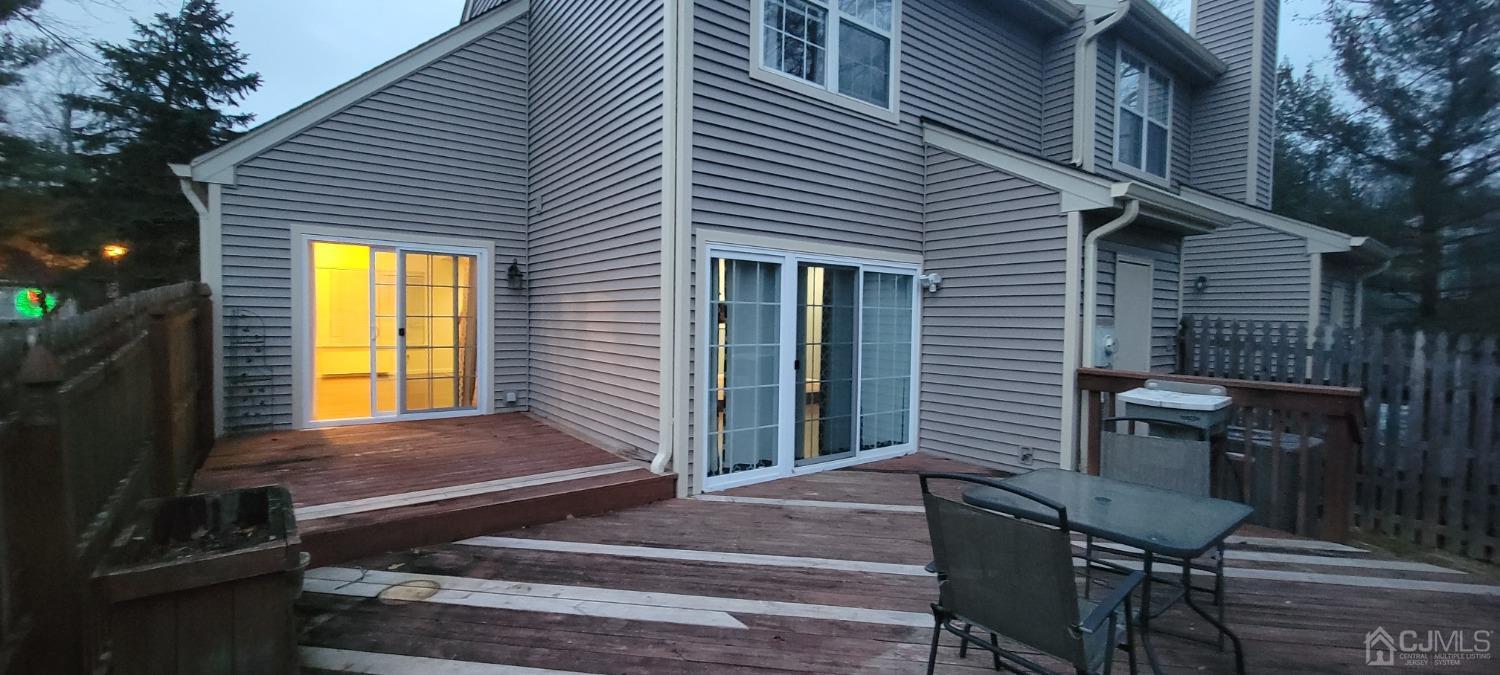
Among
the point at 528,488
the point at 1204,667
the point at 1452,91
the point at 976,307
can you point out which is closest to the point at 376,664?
the point at 528,488

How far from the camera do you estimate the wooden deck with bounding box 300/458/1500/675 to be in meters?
2.41

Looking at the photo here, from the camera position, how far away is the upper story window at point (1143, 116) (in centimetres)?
737

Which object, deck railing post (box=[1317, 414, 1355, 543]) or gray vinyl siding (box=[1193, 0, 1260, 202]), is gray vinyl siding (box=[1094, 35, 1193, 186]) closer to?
gray vinyl siding (box=[1193, 0, 1260, 202])

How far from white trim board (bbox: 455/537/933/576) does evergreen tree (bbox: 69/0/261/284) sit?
10827 mm

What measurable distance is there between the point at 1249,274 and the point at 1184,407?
6762 mm

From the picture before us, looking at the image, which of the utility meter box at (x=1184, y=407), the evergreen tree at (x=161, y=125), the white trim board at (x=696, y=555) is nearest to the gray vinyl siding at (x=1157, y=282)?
the utility meter box at (x=1184, y=407)

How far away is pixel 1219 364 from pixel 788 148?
4.86 meters

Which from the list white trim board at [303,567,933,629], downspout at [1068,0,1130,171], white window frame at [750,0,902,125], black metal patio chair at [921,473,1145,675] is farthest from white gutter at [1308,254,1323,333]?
black metal patio chair at [921,473,1145,675]

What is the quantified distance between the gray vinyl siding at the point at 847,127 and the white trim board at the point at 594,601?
1674 mm

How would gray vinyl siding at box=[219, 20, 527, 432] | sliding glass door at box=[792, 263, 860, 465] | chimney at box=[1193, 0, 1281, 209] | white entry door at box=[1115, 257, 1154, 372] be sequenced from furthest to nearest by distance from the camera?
chimney at box=[1193, 0, 1281, 209]
gray vinyl siding at box=[219, 20, 527, 432]
white entry door at box=[1115, 257, 1154, 372]
sliding glass door at box=[792, 263, 860, 465]

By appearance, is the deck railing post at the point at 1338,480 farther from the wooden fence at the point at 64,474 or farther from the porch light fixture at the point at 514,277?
the porch light fixture at the point at 514,277

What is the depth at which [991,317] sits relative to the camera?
552 cm

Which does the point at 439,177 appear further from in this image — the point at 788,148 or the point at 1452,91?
the point at 1452,91

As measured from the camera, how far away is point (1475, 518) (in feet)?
11.9
